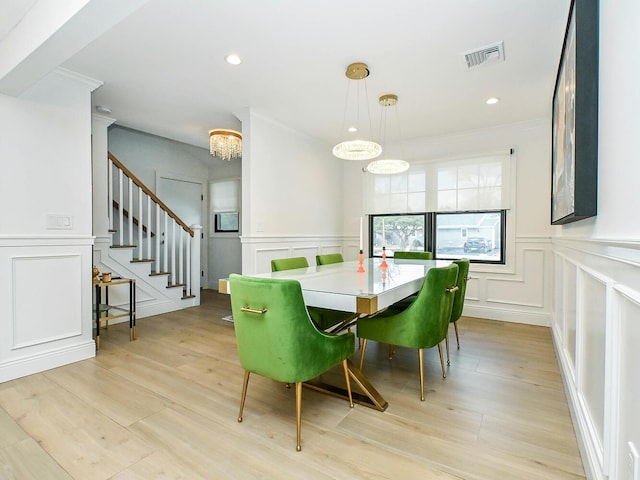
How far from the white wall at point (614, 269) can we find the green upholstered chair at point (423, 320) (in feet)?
2.38

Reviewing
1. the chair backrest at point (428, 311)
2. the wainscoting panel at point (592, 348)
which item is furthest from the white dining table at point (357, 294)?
the wainscoting panel at point (592, 348)

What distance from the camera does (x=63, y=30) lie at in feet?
5.53

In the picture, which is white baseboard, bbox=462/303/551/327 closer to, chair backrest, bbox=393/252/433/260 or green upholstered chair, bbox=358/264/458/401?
chair backrest, bbox=393/252/433/260

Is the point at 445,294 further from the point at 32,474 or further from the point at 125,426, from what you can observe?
the point at 32,474

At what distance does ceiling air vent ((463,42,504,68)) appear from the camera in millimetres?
2352

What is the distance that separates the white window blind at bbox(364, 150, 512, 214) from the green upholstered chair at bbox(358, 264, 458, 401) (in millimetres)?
2548

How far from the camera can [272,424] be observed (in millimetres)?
1807

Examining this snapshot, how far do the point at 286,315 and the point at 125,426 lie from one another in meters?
1.17

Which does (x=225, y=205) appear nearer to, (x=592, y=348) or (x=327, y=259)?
(x=327, y=259)

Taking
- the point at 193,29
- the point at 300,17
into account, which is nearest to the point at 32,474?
the point at 193,29

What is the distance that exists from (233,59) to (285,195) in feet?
6.19

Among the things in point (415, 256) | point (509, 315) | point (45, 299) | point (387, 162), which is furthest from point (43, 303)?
point (509, 315)

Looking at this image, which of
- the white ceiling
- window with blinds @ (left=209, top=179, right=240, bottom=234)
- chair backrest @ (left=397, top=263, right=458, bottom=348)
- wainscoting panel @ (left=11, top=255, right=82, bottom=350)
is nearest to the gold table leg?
chair backrest @ (left=397, top=263, right=458, bottom=348)

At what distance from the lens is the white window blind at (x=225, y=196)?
612 cm
